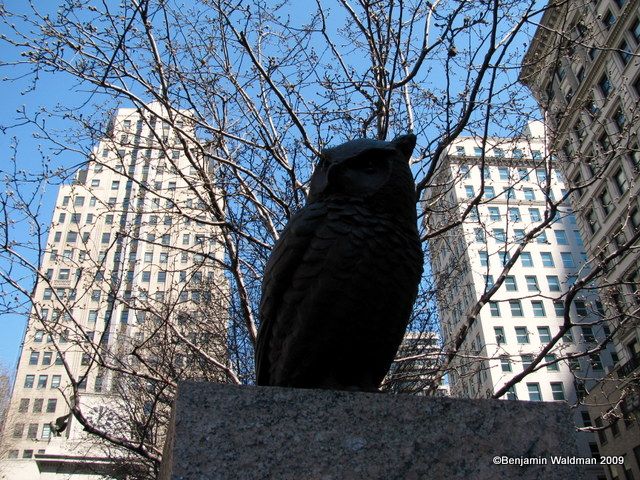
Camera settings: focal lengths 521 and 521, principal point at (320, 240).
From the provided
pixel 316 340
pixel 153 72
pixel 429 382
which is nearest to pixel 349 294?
pixel 316 340

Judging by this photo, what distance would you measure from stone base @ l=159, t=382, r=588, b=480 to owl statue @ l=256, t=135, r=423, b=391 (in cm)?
30

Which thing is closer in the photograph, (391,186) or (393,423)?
(393,423)

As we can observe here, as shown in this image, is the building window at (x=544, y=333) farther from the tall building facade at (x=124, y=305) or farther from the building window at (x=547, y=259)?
the tall building facade at (x=124, y=305)

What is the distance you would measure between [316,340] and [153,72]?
7088 mm

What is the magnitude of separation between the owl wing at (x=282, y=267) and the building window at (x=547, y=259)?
146 feet

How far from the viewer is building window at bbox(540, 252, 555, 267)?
43.2 meters

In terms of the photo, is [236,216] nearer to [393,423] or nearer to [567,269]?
[393,423]

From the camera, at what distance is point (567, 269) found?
43188 mm

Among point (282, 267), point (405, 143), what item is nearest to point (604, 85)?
point (405, 143)

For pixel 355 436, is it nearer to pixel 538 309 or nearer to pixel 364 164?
A: pixel 364 164

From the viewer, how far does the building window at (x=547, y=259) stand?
43.2 meters

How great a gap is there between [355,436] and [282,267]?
902 millimetres

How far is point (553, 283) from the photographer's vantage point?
1689 inches

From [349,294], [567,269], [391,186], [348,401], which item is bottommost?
[348,401]
